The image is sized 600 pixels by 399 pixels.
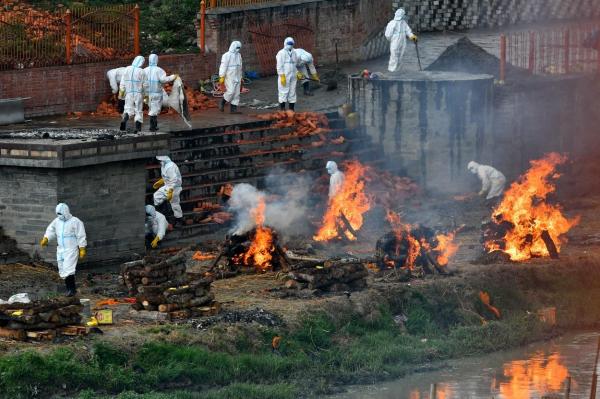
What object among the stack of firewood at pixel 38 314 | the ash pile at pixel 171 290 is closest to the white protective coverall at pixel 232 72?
the ash pile at pixel 171 290

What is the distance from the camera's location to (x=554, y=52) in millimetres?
47125

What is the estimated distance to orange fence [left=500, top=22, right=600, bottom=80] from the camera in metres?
46.7

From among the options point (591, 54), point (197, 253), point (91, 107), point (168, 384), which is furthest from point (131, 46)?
point (168, 384)

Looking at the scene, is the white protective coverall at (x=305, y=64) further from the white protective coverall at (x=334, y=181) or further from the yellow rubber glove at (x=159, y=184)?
the yellow rubber glove at (x=159, y=184)

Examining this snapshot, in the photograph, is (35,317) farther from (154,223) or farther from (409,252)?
(409,252)

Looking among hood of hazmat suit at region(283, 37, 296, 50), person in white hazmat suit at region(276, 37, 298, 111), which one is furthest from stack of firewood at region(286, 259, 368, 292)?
hood of hazmat suit at region(283, 37, 296, 50)

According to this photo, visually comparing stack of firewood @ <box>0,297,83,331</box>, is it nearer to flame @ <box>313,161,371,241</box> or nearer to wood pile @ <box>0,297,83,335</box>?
wood pile @ <box>0,297,83,335</box>

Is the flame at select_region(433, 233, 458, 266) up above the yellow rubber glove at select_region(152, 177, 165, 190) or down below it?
below

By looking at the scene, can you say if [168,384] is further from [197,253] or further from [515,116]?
[515,116]

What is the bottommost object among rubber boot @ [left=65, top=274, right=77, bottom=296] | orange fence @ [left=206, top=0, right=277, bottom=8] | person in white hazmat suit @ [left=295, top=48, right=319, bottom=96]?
rubber boot @ [left=65, top=274, right=77, bottom=296]

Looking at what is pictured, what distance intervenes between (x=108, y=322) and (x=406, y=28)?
16.8m

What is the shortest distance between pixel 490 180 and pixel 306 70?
5606mm

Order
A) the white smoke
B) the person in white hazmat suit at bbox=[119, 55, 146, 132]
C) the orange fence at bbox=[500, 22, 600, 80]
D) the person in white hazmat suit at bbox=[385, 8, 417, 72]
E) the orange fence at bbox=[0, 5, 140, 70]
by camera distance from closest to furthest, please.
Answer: the white smoke
the person in white hazmat suit at bbox=[119, 55, 146, 132]
the orange fence at bbox=[0, 5, 140, 70]
the person in white hazmat suit at bbox=[385, 8, 417, 72]
the orange fence at bbox=[500, 22, 600, 80]

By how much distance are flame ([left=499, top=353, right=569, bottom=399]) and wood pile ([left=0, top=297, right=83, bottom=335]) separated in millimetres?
6813
